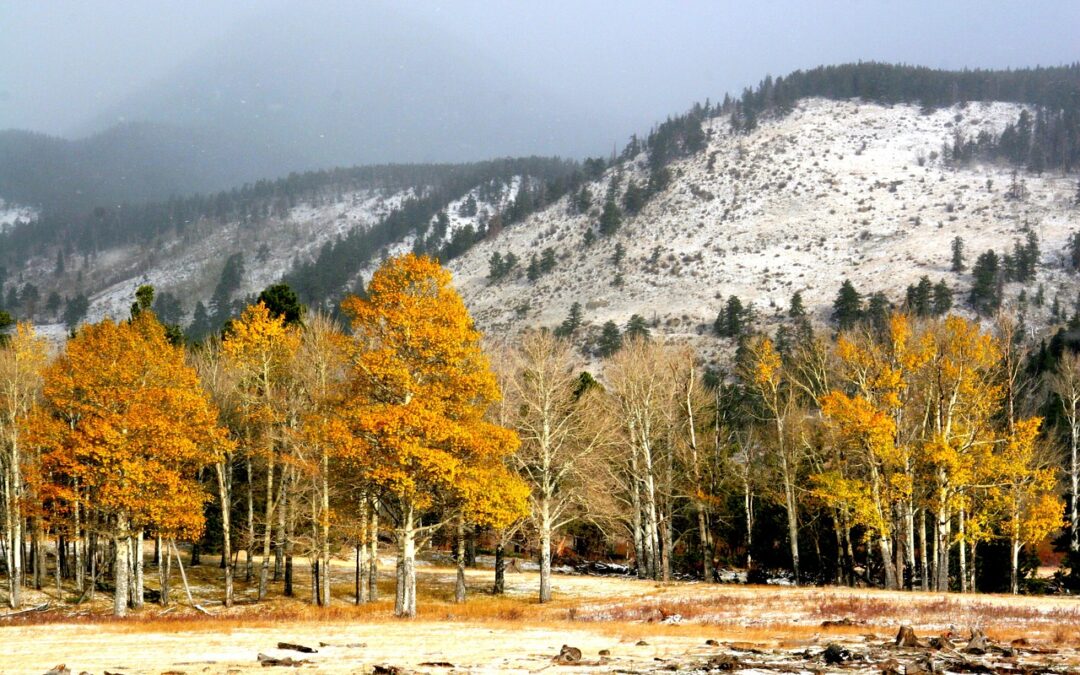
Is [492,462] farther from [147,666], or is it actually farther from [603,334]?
[603,334]

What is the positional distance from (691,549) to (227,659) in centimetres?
4746

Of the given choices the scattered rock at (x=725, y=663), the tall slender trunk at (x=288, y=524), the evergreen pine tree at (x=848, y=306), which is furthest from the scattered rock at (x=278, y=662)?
the evergreen pine tree at (x=848, y=306)

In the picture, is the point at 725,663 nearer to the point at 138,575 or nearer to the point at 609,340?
the point at 138,575

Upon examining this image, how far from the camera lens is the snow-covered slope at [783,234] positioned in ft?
458

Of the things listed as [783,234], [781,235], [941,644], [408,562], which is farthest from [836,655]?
[783,234]

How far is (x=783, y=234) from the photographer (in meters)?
162

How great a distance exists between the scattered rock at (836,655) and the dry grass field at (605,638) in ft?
0.58

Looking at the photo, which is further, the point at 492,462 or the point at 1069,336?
the point at 1069,336

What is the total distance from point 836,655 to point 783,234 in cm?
15762

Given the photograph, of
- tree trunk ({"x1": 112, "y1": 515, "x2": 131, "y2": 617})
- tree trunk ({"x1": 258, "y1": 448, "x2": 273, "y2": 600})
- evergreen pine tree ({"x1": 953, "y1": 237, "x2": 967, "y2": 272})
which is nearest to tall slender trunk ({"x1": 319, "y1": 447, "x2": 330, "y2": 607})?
tree trunk ({"x1": 258, "y1": 448, "x2": 273, "y2": 600})

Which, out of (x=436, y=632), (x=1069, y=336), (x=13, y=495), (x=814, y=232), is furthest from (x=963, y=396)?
(x=814, y=232)

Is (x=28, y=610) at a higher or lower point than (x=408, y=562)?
lower

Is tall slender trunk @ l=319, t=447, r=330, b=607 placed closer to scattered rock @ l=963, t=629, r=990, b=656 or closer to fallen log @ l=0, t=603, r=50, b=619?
fallen log @ l=0, t=603, r=50, b=619

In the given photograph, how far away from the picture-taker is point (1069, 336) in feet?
286
